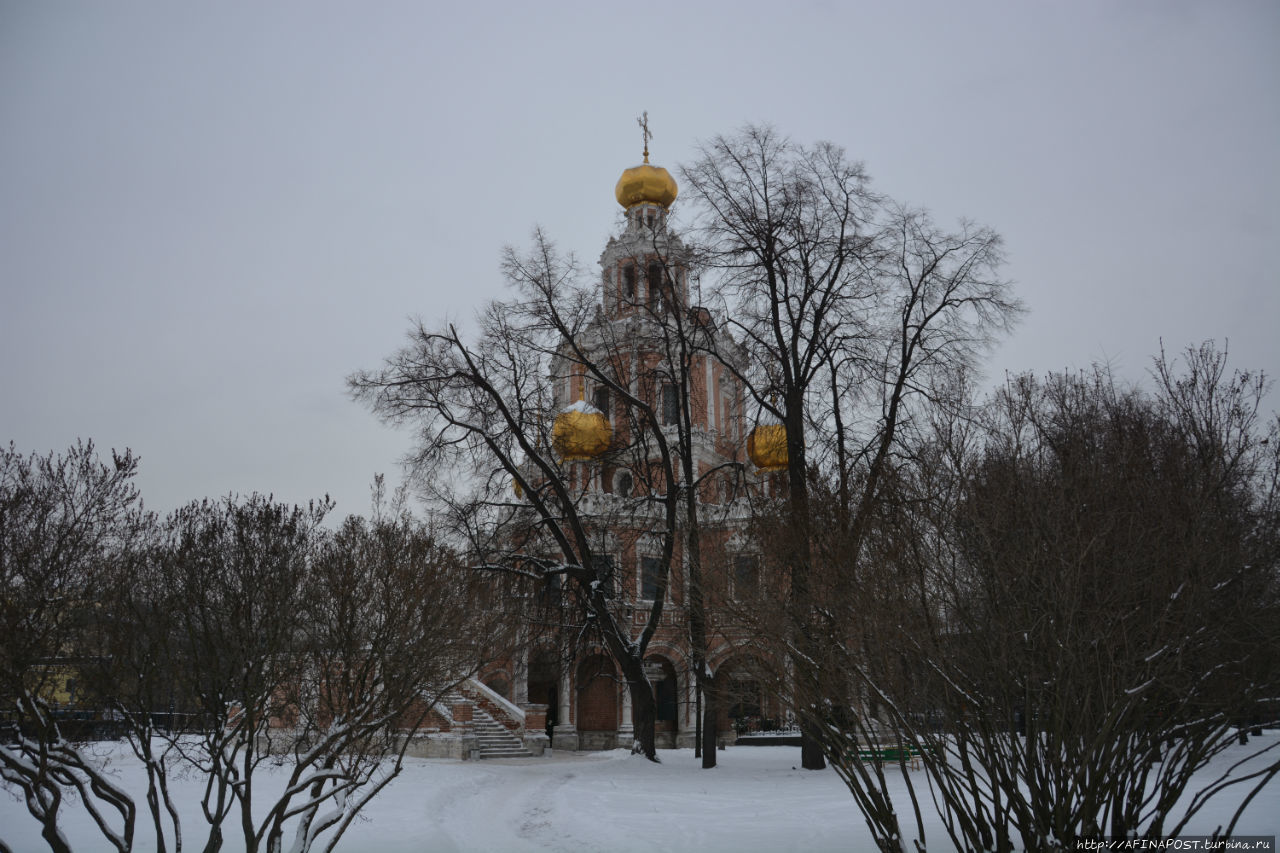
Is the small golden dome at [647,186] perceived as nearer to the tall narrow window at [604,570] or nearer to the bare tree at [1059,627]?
the tall narrow window at [604,570]

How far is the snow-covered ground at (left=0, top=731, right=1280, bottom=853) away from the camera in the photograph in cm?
1259

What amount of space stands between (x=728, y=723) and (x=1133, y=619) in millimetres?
27282

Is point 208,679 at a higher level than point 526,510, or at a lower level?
lower

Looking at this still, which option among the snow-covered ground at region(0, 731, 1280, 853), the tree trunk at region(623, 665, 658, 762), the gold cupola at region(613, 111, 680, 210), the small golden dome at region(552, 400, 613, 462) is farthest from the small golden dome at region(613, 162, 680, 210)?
the snow-covered ground at region(0, 731, 1280, 853)

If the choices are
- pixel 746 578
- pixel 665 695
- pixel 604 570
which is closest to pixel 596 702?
pixel 665 695

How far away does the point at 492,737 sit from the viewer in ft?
86.5

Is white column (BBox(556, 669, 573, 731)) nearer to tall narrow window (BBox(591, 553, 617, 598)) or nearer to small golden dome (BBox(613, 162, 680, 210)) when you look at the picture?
tall narrow window (BBox(591, 553, 617, 598))

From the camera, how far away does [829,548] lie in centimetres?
1004

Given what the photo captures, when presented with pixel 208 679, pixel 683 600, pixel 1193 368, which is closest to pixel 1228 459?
pixel 1193 368

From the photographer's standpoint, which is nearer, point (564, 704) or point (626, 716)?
point (626, 716)

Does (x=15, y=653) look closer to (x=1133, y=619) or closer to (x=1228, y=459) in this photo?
(x=1133, y=619)

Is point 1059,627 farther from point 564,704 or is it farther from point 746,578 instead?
point 564,704

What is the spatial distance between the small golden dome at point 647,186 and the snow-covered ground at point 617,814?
20.5 m

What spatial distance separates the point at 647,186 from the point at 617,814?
2440cm
